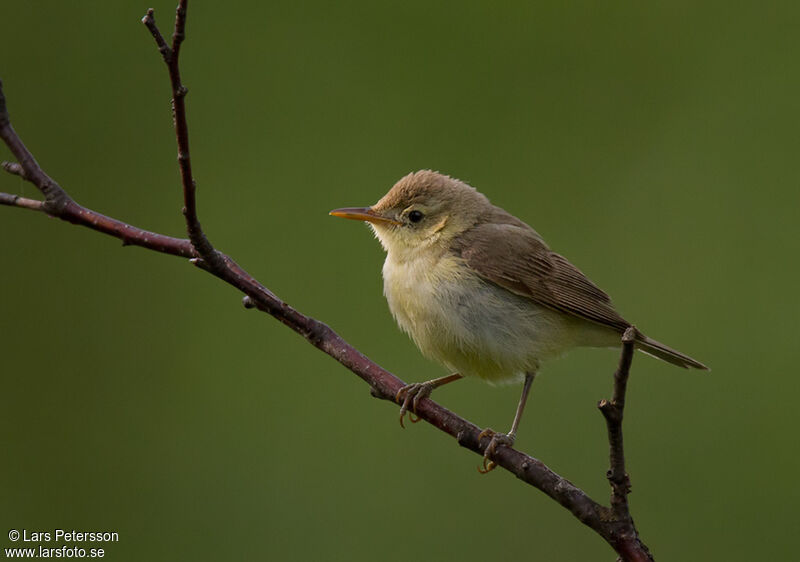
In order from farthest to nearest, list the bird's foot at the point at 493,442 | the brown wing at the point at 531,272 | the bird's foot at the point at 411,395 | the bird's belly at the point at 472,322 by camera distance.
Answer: the brown wing at the point at 531,272 < the bird's belly at the point at 472,322 < the bird's foot at the point at 411,395 < the bird's foot at the point at 493,442

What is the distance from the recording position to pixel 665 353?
3855 millimetres

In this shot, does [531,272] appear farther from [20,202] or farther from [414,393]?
[20,202]

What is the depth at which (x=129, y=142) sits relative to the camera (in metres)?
5.63

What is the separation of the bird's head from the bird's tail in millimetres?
866

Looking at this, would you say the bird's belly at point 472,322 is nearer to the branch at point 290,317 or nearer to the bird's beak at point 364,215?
the bird's beak at point 364,215

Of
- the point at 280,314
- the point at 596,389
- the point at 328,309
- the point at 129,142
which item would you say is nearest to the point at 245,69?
the point at 129,142

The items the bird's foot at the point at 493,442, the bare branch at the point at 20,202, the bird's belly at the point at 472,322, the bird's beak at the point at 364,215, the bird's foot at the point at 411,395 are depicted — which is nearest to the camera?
the bare branch at the point at 20,202

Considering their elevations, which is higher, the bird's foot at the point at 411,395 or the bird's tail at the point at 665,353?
the bird's tail at the point at 665,353

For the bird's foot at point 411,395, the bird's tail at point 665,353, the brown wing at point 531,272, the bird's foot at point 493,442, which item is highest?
the brown wing at point 531,272

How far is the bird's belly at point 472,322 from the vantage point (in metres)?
3.60

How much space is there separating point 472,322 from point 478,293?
0.14 meters

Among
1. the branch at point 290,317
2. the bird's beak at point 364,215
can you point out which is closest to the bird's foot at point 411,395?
the branch at point 290,317

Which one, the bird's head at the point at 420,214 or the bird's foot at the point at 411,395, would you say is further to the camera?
the bird's head at the point at 420,214

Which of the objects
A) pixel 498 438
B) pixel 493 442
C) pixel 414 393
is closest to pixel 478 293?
pixel 414 393
